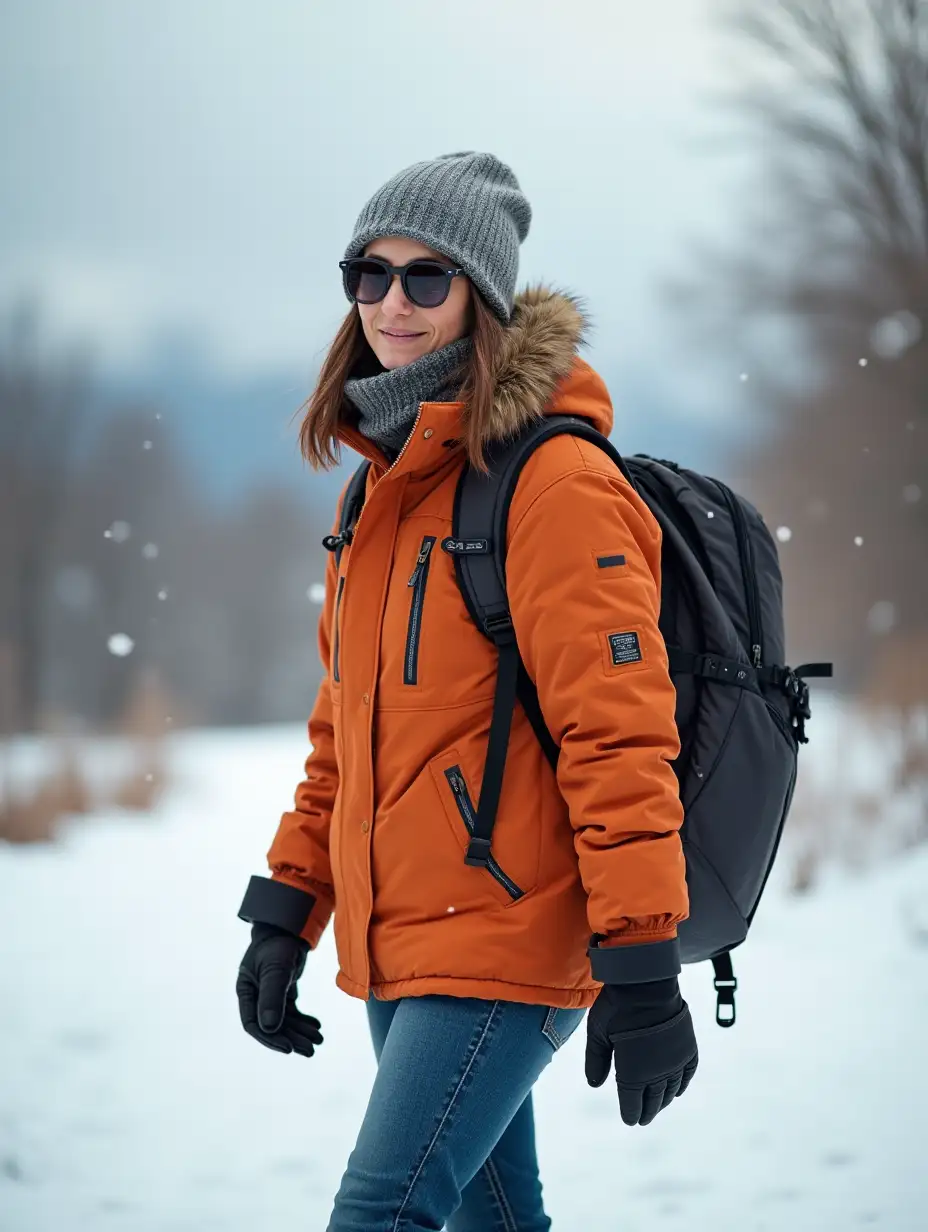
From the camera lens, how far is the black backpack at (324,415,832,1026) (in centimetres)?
121

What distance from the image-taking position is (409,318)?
1.35 meters

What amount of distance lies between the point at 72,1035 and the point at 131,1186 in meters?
0.82

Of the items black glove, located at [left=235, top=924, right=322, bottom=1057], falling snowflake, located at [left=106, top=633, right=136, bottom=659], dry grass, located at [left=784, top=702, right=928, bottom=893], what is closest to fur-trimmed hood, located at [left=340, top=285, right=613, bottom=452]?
black glove, located at [left=235, top=924, right=322, bottom=1057]

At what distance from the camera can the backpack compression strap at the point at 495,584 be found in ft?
3.87

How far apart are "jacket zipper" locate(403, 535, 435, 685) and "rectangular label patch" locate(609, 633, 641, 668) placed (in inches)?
8.6

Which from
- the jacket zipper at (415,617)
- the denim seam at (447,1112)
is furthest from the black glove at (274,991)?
the jacket zipper at (415,617)

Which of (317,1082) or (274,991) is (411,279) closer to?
(274,991)

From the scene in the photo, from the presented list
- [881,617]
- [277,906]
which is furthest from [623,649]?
[881,617]

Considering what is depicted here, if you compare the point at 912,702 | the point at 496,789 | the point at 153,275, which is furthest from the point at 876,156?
the point at 496,789

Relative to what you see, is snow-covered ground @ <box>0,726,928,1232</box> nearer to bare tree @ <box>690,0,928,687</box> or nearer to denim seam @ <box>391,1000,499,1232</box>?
bare tree @ <box>690,0,928,687</box>

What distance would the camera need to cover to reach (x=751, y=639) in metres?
1.36

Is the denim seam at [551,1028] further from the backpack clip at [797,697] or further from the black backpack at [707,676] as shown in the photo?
the backpack clip at [797,697]

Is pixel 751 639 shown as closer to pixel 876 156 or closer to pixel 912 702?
pixel 912 702

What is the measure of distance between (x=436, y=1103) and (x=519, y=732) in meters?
0.39
